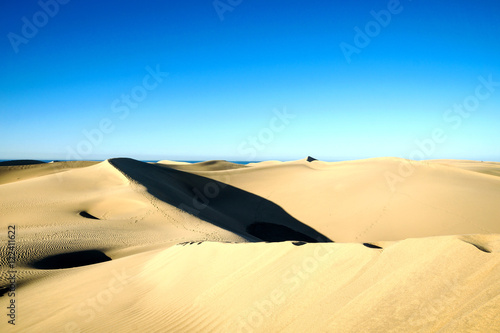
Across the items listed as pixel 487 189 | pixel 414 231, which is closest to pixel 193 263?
pixel 414 231

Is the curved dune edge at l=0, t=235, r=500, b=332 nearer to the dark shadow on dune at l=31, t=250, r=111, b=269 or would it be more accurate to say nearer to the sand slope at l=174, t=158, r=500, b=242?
the dark shadow on dune at l=31, t=250, r=111, b=269

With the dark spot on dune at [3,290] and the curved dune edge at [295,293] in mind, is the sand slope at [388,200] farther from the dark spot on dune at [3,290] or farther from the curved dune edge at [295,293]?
the dark spot on dune at [3,290]

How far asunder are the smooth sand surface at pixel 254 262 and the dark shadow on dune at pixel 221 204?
203mm

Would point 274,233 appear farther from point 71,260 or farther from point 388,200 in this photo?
point 71,260

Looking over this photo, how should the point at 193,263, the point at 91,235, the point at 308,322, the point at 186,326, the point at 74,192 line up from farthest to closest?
the point at 74,192
the point at 91,235
the point at 193,263
the point at 186,326
the point at 308,322

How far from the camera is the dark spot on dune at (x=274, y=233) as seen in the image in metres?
15.4

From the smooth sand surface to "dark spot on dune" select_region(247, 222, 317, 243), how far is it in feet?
0.42

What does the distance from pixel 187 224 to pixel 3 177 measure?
1220 inches

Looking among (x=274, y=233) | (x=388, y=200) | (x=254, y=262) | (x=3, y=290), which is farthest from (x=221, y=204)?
(x=254, y=262)

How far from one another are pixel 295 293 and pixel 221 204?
17.6 metres

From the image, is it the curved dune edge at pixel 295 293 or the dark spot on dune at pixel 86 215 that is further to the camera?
the dark spot on dune at pixel 86 215

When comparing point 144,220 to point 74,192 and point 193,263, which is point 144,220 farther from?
point 193,263

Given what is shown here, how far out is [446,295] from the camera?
247cm

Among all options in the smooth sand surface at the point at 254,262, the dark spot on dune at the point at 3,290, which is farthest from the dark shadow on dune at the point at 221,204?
the dark spot on dune at the point at 3,290
